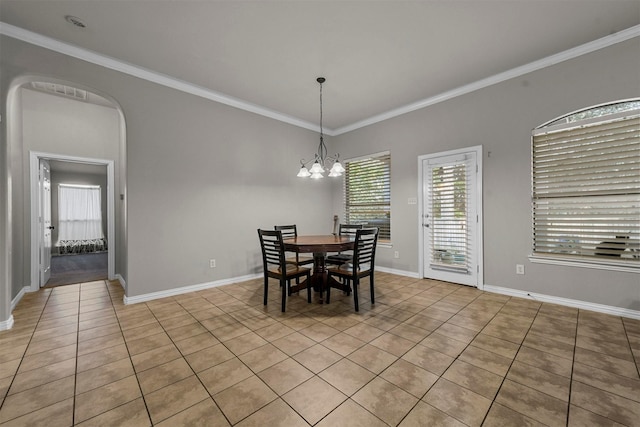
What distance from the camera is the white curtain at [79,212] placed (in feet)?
25.2

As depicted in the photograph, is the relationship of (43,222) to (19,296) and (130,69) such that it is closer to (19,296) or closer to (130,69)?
(19,296)

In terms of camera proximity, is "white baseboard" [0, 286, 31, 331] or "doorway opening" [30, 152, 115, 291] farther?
"doorway opening" [30, 152, 115, 291]

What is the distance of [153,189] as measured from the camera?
335 centimetres

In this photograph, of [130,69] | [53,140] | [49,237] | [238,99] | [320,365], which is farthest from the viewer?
[49,237]

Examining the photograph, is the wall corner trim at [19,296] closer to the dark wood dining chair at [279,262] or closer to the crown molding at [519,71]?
the dark wood dining chair at [279,262]

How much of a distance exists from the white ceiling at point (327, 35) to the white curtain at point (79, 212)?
7214 mm

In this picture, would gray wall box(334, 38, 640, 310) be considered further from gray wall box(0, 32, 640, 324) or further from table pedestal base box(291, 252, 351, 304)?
table pedestal base box(291, 252, 351, 304)

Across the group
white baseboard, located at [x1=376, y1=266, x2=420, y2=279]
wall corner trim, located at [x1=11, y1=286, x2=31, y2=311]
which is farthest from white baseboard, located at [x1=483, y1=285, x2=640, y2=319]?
wall corner trim, located at [x1=11, y1=286, x2=31, y2=311]

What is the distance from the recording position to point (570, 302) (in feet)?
9.68

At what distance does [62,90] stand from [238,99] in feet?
8.07

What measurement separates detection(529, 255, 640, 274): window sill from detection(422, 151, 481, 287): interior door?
0.67 meters

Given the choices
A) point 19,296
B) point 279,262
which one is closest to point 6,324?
point 19,296

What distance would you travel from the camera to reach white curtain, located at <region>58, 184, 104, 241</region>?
768 cm

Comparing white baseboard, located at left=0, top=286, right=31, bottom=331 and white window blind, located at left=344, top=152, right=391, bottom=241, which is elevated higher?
white window blind, located at left=344, top=152, right=391, bottom=241
